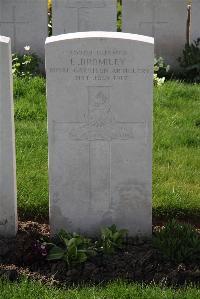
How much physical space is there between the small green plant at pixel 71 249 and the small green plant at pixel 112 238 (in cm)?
9

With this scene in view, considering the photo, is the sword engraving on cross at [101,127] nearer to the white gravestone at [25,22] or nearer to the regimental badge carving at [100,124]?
the regimental badge carving at [100,124]

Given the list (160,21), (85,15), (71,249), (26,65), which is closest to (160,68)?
(160,21)

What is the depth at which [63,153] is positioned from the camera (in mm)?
4625

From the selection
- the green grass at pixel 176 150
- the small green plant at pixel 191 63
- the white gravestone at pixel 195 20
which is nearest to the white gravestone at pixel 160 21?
the white gravestone at pixel 195 20

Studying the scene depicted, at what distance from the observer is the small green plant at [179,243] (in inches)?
173

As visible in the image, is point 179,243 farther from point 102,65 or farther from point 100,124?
point 102,65

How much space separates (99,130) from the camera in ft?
15.1

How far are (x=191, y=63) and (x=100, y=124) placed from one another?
4741mm

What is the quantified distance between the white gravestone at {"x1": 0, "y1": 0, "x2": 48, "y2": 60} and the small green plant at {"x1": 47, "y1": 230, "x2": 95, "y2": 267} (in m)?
5.25

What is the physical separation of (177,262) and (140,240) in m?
0.41

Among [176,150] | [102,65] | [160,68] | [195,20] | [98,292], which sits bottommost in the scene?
[98,292]

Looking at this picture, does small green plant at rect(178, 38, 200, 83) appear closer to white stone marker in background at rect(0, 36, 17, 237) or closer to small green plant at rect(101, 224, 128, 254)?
small green plant at rect(101, 224, 128, 254)

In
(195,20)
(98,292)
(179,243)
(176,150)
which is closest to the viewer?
(98,292)

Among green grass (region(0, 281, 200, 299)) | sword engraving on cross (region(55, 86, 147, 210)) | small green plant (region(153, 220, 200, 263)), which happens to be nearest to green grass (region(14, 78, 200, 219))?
small green plant (region(153, 220, 200, 263))
